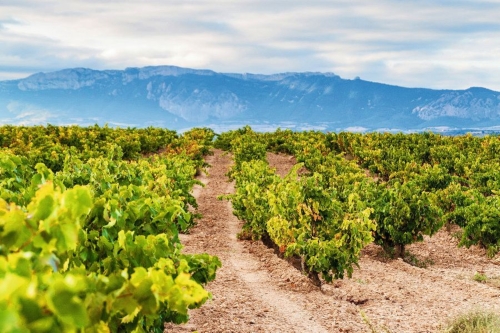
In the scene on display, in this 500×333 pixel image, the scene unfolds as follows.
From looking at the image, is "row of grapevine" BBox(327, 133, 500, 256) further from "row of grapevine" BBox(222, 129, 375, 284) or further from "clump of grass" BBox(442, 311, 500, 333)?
"clump of grass" BBox(442, 311, 500, 333)

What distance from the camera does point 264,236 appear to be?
18.6 m

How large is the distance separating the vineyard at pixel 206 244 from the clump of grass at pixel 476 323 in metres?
0.54

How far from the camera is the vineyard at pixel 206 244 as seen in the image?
9.32ft

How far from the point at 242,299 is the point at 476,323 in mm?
4751

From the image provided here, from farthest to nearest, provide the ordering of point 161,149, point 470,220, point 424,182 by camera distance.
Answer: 1. point 161,149
2. point 424,182
3. point 470,220

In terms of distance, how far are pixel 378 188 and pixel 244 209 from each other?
4.97 meters

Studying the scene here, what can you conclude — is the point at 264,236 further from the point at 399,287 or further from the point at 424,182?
the point at 424,182

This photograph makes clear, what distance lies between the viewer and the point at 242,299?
40.1 ft

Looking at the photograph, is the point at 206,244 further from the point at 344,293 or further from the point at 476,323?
the point at 476,323

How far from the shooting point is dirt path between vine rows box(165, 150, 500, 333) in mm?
10977

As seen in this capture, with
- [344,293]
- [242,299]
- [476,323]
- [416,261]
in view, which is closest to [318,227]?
[344,293]

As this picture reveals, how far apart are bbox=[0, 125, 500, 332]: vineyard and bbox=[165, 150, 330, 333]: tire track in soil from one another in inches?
1.7

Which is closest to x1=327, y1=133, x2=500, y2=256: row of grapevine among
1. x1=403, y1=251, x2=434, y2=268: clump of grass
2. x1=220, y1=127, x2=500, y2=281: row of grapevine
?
x1=220, y1=127, x2=500, y2=281: row of grapevine

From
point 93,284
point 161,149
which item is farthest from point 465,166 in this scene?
point 93,284
